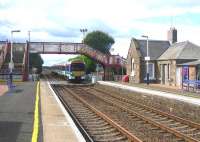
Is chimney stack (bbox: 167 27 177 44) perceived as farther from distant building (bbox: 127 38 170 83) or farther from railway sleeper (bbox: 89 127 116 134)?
railway sleeper (bbox: 89 127 116 134)

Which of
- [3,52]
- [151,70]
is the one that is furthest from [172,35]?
[3,52]

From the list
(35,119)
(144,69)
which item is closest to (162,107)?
(35,119)

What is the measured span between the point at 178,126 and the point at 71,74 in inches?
1817

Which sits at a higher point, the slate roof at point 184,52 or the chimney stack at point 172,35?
the chimney stack at point 172,35

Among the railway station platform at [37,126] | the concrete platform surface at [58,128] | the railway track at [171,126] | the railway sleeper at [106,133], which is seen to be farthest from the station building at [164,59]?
the railway sleeper at [106,133]

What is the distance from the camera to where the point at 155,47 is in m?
63.8

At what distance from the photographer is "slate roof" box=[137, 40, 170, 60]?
61656mm

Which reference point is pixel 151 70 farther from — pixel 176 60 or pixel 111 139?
pixel 111 139

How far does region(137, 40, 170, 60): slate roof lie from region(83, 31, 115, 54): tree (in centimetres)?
6156

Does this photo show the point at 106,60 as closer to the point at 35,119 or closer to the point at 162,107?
the point at 162,107

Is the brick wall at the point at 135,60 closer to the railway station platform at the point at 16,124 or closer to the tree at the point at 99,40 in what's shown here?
the railway station platform at the point at 16,124

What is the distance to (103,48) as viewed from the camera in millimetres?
127625

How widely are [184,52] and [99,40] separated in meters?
73.8

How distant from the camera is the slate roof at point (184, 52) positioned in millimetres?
53531
